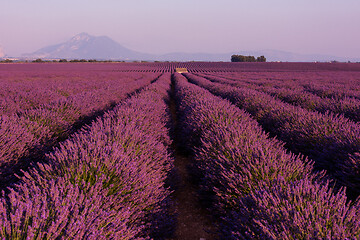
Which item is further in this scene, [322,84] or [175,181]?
[322,84]

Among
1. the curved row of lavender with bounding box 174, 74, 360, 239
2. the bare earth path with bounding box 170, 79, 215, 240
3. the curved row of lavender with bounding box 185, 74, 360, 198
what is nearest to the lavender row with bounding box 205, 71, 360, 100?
the curved row of lavender with bounding box 185, 74, 360, 198

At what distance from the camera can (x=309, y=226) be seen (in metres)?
1.34

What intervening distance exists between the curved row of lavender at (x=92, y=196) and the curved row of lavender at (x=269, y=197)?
25.4 inches

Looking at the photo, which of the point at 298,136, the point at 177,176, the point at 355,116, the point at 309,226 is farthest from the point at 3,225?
the point at 355,116

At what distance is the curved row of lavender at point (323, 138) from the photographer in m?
2.66

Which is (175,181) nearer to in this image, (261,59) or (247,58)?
(247,58)

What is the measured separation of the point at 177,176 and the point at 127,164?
123 centimetres

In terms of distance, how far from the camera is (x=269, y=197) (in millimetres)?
1677

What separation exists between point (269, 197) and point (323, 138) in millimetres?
2497

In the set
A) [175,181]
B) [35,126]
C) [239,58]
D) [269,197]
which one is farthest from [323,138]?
[239,58]

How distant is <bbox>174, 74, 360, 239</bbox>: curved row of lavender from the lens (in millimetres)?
1413

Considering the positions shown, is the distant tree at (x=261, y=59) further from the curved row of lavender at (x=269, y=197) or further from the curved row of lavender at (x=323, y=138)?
the curved row of lavender at (x=269, y=197)

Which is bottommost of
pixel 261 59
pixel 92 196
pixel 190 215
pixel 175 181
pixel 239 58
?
pixel 190 215

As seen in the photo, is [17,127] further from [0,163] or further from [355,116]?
[355,116]
